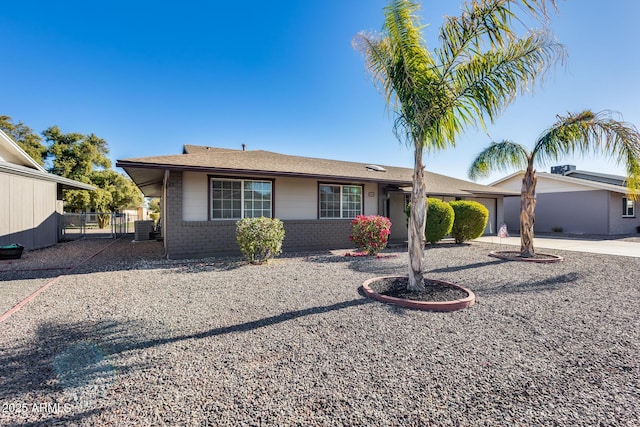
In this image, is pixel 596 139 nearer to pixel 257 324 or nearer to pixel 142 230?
pixel 257 324

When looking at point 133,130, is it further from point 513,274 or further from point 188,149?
point 513,274

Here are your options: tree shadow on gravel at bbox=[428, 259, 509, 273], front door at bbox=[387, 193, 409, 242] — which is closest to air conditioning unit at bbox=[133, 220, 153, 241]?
front door at bbox=[387, 193, 409, 242]

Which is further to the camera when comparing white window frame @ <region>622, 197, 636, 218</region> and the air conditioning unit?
white window frame @ <region>622, 197, 636, 218</region>

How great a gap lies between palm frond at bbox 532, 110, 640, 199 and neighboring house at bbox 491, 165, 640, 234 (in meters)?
13.8

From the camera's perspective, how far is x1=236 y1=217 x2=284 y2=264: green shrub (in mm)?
7836

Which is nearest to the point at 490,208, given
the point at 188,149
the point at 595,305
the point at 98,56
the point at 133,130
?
the point at 595,305

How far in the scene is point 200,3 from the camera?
28.9ft

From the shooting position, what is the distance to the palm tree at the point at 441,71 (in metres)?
4.79

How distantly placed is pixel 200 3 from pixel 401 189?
10.6 meters

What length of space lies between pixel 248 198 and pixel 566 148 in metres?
10.3

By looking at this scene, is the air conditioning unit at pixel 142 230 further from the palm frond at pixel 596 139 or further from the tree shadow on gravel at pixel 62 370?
the palm frond at pixel 596 139

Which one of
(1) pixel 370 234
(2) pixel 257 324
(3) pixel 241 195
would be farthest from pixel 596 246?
(2) pixel 257 324

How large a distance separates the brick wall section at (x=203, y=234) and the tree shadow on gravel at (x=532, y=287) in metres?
6.47

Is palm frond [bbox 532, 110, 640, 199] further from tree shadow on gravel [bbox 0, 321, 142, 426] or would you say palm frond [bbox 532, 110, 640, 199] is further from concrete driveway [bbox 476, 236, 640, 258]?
tree shadow on gravel [bbox 0, 321, 142, 426]
